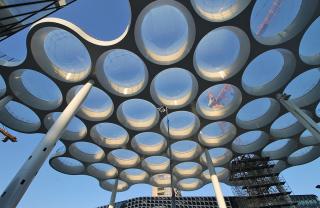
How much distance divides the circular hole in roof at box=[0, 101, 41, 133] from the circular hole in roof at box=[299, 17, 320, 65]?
93.4 ft

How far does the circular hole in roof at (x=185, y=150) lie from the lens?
32125mm

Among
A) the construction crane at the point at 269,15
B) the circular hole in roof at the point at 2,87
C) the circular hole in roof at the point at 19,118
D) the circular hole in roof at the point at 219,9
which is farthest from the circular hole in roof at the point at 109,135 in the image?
the construction crane at the point at 269,15

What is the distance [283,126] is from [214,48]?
16.8 m

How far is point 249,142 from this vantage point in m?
33.0

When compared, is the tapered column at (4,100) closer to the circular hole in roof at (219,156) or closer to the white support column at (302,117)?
the circular hole in roof at (219,156)

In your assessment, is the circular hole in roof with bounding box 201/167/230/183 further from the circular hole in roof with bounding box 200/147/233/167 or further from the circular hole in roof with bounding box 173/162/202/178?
the circular hole in roof with bounding box 200/147/233/167

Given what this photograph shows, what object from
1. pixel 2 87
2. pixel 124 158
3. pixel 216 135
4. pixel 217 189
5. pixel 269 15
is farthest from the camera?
pixel 124 158

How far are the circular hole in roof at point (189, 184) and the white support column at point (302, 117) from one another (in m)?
22.3

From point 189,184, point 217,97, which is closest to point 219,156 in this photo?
point 189,184

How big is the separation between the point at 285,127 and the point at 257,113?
547cm

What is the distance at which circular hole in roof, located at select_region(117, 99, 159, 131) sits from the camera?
85.5ft

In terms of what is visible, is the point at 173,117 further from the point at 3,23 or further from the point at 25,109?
the point at 3,23

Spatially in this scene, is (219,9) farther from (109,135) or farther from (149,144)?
(109,135)

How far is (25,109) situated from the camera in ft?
84.4
